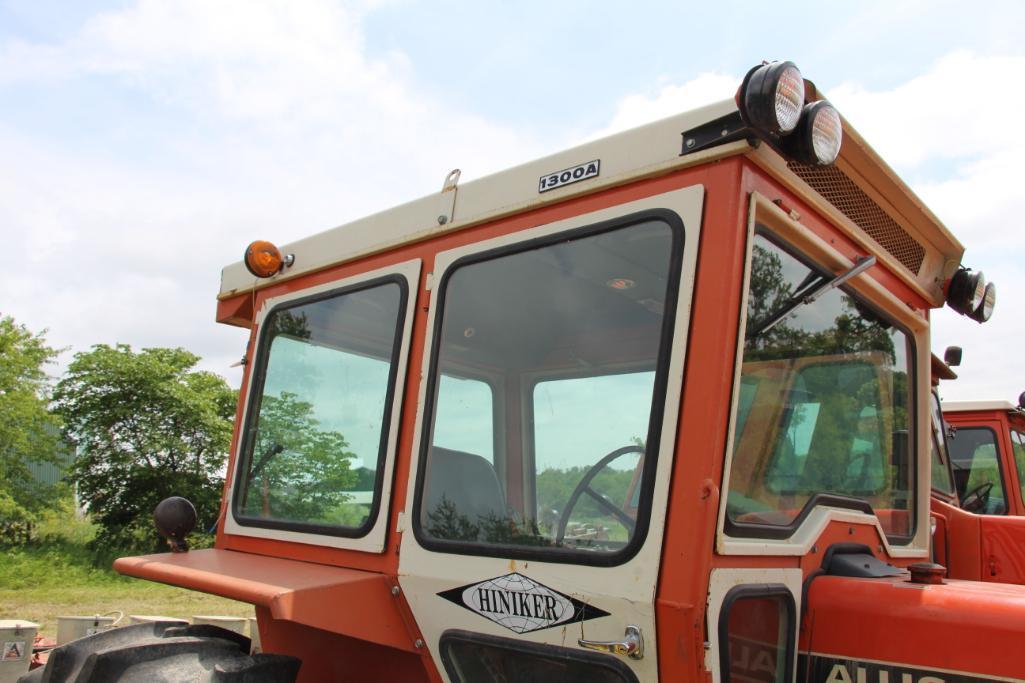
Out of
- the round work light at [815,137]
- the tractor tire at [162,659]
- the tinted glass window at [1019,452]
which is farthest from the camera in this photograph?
the tinted glass window at [1019,452]

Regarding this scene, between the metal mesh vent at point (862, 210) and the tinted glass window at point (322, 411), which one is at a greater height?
the metal mesh vent at point (862, 210)

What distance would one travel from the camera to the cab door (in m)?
1.91

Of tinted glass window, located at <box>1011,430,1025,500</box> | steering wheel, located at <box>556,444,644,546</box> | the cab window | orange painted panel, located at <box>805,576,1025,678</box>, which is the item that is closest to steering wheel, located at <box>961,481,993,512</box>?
tinted glass window, located at <box>1011,430,1025,500</box>

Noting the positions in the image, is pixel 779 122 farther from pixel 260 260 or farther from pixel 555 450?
pixel 260 260

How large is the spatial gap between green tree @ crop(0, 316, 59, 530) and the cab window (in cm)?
1591

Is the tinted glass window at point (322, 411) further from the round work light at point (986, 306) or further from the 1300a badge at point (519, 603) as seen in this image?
the round work light at point (986, 306)

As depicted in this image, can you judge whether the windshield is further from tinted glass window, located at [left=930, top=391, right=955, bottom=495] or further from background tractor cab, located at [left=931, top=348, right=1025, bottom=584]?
tinted glass window, located at [left=930, top=391, right=955, bottom=495]

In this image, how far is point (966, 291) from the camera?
3.00 m

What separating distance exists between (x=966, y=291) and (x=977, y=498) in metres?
3.44

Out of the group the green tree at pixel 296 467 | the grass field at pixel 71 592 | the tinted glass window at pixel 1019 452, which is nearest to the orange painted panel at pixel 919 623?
the green tree at pixel 296 467

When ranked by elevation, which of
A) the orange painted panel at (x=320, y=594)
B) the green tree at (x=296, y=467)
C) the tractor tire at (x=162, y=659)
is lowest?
the tractor tire at (x=162, y=659)

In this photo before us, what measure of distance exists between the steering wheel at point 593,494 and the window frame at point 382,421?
→ 585 millimetres

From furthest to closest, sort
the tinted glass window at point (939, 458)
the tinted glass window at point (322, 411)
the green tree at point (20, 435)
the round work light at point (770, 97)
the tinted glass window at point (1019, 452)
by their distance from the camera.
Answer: the green tree at point (20, 435)
the tinted glass window at point (1019, 452)
the tinted glass window at point (939, 458)
the tinted glass window at point (322, 411)
the round work light at point (770, 97)

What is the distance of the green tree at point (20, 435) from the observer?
15789 millimetres
